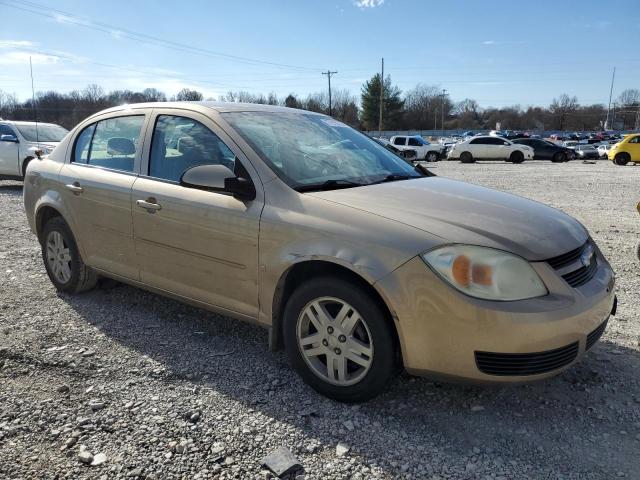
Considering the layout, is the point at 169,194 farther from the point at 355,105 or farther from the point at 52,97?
the point at 355,105

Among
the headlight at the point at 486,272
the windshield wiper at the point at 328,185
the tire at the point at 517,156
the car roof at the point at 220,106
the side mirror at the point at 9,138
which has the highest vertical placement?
the car roof at the point at 220,106

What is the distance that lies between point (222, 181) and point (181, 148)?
747mm

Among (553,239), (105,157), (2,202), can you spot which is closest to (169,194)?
(105,157)

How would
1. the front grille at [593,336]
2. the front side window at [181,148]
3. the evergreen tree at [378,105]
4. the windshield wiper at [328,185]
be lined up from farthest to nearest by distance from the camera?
the evergreen tree at [378,105], the front side window at [181,148], the windshield wiper at [328,185], the front grille at [593,336]

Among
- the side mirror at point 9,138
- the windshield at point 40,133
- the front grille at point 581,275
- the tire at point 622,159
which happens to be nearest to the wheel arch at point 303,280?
the front grille at point 581,275

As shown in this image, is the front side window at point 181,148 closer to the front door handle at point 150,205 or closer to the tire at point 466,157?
the front door handle at point 150,205

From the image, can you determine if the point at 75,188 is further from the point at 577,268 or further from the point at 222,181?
the point at 577,268

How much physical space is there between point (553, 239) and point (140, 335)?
2941mm

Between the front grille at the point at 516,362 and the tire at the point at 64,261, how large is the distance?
3491mm

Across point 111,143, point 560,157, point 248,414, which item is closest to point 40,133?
point 111,143

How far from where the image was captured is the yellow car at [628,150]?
2688 cm

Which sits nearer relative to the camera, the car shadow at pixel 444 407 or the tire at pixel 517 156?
the car shadow at pixel 444 407

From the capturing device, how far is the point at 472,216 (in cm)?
278

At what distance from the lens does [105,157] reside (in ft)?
13.8
